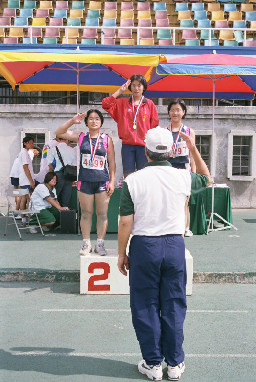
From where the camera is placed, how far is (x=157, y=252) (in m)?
3.91

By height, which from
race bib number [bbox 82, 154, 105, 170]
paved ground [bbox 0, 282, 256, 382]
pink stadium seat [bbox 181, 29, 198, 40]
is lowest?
paved ground [bbox 0, 282, 256, 382]

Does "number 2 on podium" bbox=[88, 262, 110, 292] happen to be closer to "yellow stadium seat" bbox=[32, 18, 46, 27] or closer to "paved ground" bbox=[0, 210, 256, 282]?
"paved ground" bbox=[0, 210, 256, 282]

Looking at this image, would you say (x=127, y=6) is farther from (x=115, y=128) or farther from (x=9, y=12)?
(x=115, y=128)

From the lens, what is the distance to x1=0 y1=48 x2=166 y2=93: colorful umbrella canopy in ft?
28.6

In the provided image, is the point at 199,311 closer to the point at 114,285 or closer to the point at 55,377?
the point at 114,285

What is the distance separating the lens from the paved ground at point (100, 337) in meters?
4.16

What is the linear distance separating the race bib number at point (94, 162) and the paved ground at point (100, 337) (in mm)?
1721

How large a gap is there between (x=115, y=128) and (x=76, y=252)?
24.9 ft

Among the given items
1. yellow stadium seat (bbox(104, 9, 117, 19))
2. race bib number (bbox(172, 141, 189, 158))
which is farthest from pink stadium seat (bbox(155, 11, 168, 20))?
race bib number (bbox(172, 141, 189, 158))

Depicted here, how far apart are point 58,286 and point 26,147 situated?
5403 millimetres

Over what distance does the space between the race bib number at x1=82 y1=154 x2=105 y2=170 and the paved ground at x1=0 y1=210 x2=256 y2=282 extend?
139 centimetres

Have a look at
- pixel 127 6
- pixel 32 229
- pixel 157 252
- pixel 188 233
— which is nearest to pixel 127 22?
pixel 127 6

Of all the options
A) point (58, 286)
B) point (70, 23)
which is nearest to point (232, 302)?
point (58, 286)

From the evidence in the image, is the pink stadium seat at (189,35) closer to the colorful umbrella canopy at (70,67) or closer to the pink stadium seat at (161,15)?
the pink stadium seat at (161,15)
